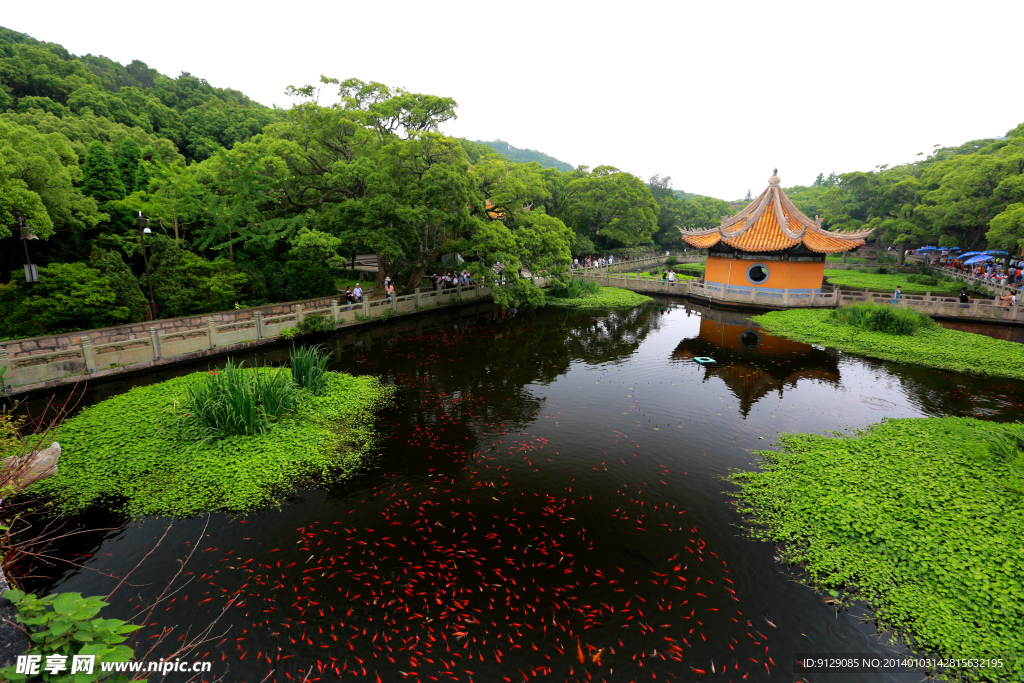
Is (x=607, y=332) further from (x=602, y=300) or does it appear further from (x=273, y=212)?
(x=273, y=212)

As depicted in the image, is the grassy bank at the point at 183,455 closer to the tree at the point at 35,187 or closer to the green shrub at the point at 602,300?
the tree at the point at 35,187

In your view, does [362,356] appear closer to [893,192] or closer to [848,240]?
[848,240]

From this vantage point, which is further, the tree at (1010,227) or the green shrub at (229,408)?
the tree at (1010,227)

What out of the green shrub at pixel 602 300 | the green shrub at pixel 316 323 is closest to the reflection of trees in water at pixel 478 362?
the green shrub at pixel 316 323

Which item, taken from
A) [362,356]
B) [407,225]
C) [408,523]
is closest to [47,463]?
[408,523]

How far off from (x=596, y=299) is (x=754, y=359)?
12.6 meters

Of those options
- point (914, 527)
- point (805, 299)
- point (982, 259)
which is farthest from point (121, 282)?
point (982, 259)

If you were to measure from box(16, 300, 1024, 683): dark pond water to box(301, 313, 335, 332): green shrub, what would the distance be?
6.64 m

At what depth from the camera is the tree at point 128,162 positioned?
76.4 feet

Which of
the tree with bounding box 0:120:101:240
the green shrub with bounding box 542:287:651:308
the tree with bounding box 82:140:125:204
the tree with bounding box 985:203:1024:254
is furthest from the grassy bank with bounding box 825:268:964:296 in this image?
the tree with bounding box 82:140:125:204

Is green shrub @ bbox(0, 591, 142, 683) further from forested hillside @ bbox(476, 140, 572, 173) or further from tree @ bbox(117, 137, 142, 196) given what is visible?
forested hillside @ bbox(476, 140, 572, 173)

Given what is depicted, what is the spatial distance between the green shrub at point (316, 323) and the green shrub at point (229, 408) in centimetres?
829

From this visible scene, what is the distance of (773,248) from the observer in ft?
84.0

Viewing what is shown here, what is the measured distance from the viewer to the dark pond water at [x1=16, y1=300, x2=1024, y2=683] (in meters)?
4.96
